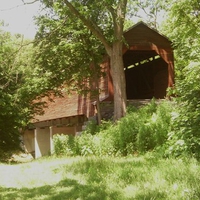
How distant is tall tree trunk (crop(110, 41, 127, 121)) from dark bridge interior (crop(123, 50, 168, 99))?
7761mm

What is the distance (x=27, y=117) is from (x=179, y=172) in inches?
523

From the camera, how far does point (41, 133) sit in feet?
91.4

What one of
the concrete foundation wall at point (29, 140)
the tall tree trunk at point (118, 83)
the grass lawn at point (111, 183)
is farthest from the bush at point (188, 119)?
the concrete foundation wall at point (29, 140)

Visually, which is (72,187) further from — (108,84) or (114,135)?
(108,84)

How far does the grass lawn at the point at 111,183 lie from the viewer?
5.02 metres

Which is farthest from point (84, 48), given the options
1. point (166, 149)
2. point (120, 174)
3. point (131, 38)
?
point (120, 174)

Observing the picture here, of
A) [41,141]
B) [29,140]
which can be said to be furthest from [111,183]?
[29,140]

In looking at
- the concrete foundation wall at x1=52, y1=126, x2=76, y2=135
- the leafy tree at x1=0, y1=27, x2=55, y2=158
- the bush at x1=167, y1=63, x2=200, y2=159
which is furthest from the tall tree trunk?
the concrete foundation wall at x1=52, y1=126, x2=76, y2=135

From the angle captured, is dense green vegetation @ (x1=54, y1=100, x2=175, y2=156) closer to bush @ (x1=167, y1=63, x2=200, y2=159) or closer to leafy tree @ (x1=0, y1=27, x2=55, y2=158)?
bush @ (x1=167, y1=63, x2=200, y2=159)

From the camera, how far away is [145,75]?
86.8 feet

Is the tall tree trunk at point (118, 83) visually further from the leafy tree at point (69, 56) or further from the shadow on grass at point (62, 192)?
the shadow on grass at point (62, 192)

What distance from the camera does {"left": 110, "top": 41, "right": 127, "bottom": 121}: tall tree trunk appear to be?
1459 cm

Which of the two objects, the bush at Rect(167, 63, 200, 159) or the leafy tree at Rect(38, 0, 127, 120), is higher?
the leafy tree at Rect(38, 0, 127, 120)

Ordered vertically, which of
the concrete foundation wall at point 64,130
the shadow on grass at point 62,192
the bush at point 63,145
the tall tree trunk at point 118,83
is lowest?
the shadow on grass at point 62,192
